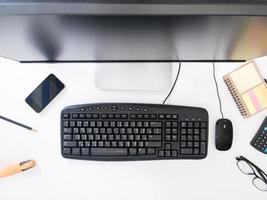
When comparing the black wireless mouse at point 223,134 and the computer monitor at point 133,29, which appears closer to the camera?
the computer monitor at point 133,29

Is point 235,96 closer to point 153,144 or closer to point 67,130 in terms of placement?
point 153,144

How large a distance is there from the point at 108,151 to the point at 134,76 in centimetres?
19

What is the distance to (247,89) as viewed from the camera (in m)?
0.88

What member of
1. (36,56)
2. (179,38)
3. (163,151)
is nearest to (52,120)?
(36,56)

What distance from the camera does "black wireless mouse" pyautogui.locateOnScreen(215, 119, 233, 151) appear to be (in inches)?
34.9

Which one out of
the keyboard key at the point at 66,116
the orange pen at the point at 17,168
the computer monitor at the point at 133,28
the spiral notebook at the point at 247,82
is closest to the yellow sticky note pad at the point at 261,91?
the spiral notebook at the point at 247,82

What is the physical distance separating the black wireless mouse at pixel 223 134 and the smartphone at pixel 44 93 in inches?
15.5

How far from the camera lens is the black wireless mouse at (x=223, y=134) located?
0.89 metres

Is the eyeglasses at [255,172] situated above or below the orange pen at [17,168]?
below

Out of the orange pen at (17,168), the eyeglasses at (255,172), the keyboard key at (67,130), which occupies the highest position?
the keyboard key at (67,130)

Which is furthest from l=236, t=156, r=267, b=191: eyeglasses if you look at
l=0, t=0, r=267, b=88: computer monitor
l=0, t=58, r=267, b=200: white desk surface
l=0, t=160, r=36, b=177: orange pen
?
l=0, t=160, r=36, b=177: orange pen

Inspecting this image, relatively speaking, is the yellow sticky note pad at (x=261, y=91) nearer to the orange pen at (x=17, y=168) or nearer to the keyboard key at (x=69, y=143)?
the keyboard key at (x=69, y=143)

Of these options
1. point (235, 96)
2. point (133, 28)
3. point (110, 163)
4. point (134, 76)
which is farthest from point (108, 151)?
point (133, 28)

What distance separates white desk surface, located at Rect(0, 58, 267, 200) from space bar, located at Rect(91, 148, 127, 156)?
0.03 metres
